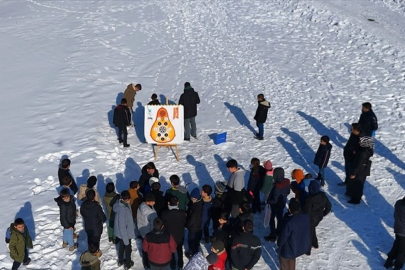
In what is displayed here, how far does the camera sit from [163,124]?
46.5ft

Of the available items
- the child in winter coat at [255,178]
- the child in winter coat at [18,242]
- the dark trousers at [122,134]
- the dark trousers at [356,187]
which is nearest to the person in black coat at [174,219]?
the child in winter coat at [255,178]

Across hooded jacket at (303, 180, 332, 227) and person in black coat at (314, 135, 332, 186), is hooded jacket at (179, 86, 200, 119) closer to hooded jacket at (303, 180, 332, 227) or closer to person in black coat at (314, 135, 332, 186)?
person in black coat at (314, 135, 332, 186)

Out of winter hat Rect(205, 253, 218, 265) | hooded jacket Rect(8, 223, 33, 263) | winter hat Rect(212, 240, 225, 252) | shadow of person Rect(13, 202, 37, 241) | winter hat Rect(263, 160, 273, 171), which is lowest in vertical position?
shadow of person Rect(13, 202, 37, 241)

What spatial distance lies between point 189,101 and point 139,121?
2722 millimetres

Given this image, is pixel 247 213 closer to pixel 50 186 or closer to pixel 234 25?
pixel 50 186

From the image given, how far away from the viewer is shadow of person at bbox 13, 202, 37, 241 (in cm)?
1168

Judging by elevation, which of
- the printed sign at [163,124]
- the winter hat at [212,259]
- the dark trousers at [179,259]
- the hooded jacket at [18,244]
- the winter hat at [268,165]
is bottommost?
the dark trousers at [179,259]

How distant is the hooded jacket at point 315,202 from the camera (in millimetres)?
10062

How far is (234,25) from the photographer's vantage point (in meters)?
25.3

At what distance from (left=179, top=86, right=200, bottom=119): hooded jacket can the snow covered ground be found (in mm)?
1116

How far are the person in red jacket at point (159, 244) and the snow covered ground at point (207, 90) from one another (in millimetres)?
1899

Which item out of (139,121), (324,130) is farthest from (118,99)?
(324,130)

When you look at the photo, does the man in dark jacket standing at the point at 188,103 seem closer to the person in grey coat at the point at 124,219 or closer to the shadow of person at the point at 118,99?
the shadow of person at the point at 118,99

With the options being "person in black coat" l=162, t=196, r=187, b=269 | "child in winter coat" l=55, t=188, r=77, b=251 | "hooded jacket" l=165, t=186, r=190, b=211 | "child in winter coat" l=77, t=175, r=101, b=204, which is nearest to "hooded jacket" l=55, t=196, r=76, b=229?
"child in winter coat" l=55, t=188, r=77, b=251
